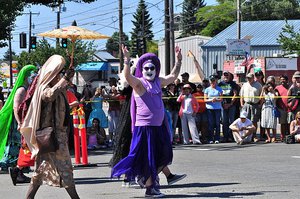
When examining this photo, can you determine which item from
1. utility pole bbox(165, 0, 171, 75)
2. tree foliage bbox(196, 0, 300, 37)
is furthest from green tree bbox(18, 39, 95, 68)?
utility pole bbox(165, 0, 171, 75)

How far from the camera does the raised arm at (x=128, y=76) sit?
10172 mm

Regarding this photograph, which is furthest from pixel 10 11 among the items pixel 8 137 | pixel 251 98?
pixel 8 137

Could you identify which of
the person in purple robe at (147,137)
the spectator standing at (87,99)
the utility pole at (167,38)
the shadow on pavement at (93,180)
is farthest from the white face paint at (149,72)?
the utility pole at (167,38)

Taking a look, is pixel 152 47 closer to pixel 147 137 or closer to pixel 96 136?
pixel 96 136

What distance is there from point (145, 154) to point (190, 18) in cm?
12564

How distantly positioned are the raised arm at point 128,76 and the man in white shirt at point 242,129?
9.47 meters

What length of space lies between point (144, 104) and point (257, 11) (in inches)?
3835

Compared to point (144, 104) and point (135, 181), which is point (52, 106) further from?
point (135, 181)

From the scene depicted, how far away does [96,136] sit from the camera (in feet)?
65.4

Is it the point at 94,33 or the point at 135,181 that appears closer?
the point at 135,181

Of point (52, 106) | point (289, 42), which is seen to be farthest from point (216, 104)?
point (289, 42)

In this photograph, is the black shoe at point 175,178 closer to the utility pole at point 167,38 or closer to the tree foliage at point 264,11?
the utility pole at point 167,38

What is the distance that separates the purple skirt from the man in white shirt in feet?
30.4

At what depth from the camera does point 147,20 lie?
143750 millimetres
